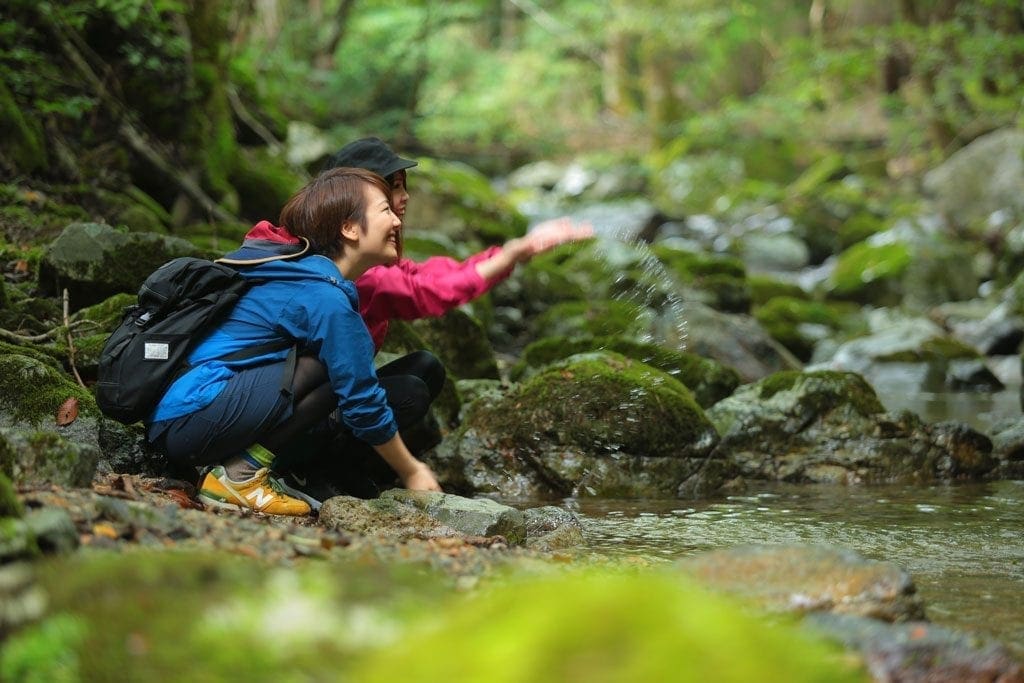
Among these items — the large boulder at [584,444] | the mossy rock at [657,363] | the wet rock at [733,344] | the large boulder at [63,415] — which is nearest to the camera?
the large boulder at [63,415]

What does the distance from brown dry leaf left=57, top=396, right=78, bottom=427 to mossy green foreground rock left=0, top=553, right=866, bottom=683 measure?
85.3 inches

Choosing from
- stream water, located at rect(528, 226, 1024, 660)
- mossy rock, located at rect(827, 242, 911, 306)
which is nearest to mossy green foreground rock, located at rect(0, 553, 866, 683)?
stream water, located at rect(528, 226, 1024, 660)

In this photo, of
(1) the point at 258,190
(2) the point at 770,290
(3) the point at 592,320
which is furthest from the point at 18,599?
(2) the point at 770,290

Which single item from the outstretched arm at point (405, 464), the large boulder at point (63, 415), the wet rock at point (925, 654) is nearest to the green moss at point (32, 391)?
the large boulder at point (63, 415)

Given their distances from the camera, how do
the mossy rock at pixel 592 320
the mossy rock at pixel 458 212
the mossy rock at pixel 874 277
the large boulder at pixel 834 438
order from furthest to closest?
the mossy rock at pixel 874 277 → the mossy rock at pixel 458 212 → the mossy rock at pixel 592 320 → the large boulder at pixel 834 438

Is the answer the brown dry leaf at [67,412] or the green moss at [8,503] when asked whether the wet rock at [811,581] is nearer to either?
the green moss at [8,503]

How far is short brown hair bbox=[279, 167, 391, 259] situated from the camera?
3982mm

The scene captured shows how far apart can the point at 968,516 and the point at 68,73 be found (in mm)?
7218

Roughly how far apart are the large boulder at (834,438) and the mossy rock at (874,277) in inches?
334

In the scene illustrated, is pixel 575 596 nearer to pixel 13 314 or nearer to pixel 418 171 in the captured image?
pixel 13 314

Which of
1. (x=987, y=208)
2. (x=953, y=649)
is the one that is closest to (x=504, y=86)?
(x=987, y=208)

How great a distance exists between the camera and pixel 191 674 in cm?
180

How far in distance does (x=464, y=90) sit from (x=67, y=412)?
21.2m

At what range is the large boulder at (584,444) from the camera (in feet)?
18.0
